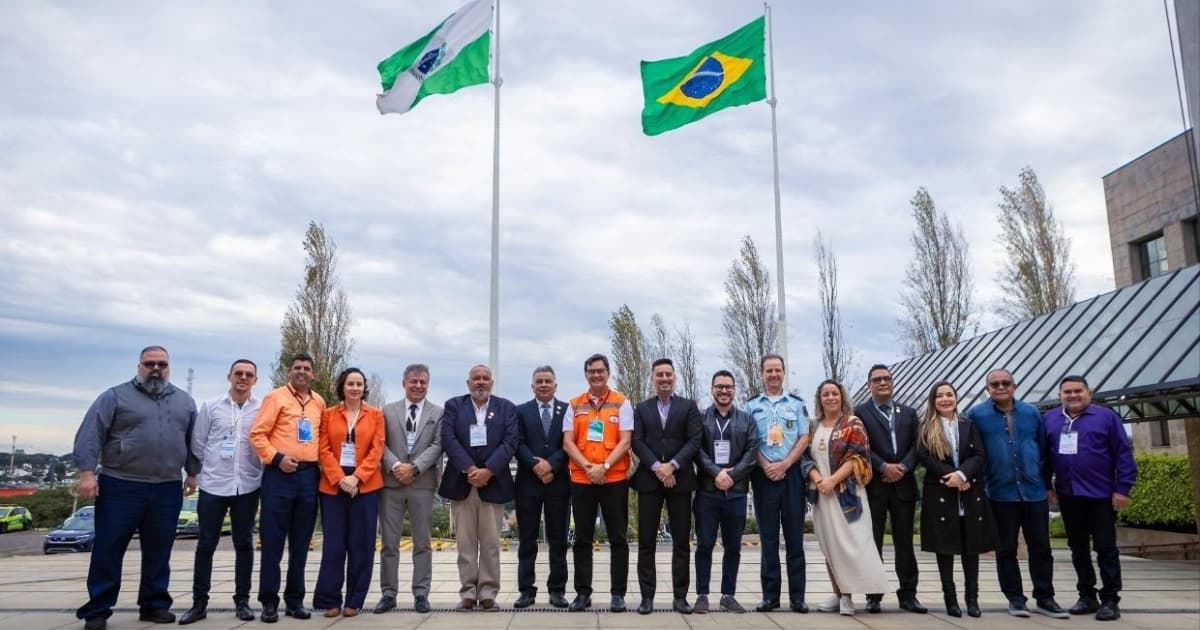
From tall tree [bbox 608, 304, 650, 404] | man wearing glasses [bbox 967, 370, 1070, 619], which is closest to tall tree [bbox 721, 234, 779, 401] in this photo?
tall tree [bbox 608, 304, 650, 404]

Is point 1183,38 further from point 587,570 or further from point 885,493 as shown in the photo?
point 587,570

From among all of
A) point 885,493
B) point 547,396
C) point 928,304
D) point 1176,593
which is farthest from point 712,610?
point 928,304

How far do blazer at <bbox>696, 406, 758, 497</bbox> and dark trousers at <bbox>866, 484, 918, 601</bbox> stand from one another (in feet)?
3.33

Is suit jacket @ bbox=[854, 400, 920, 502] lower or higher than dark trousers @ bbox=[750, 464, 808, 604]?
higher

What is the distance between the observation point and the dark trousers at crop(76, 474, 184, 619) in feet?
18.9

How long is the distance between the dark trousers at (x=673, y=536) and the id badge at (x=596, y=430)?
57 cm

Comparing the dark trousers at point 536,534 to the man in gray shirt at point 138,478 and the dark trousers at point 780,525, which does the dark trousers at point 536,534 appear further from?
the man in gray shirt at point 138,478

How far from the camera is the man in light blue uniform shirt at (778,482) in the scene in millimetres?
6508

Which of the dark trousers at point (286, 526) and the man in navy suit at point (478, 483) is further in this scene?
the man in navy suit at point (478, 483)

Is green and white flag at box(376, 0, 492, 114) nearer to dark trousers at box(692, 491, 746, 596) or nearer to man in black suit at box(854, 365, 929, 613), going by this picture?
dark trousers at box(692, 491, 746, 596)

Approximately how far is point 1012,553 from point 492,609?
417cm

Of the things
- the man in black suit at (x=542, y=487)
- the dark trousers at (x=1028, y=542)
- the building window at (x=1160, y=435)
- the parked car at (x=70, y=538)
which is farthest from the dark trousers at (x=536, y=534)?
the building window at (x=1160, y=435)

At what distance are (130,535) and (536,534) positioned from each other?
3055 millimetres

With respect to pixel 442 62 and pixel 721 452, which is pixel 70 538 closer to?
pixel 442 62
